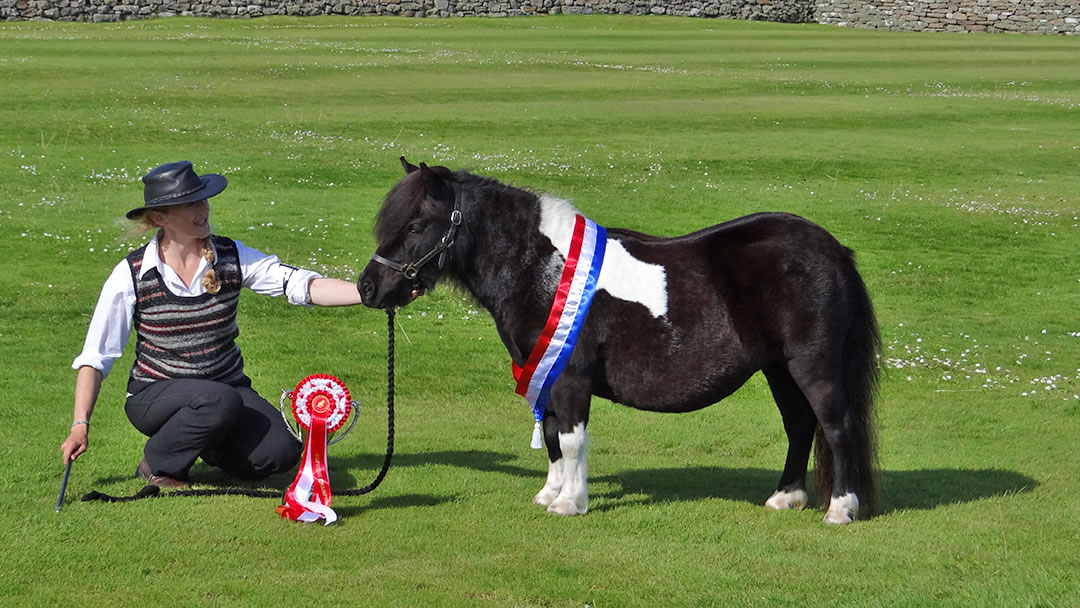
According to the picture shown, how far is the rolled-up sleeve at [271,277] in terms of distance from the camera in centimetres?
670

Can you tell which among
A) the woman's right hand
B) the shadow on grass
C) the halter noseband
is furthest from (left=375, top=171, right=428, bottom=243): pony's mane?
the woman's right hand

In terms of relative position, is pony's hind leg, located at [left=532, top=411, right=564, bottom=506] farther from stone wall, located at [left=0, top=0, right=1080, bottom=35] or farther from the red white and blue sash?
stone wall, located at [left=0, top=0, right=1080, bottom=35]

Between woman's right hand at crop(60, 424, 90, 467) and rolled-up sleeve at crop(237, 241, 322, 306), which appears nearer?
woman's right hand at crop(60, 424, 90, 467)

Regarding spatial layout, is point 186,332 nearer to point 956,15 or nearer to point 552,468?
point 552,468

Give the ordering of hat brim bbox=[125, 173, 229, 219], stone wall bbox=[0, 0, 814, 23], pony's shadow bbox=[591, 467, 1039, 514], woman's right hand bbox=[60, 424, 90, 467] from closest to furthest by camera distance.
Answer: woman's right hand bbox=[60, 424, 90, 467]
hat brim bbox=[125, 173, 229, 219]
pony's shadow bbox=[591, 467, 1039, 514]
stone wall bbox=[0, 0, 814, 23]

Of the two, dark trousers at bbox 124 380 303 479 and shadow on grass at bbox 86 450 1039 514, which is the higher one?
dark trousers at bbox 124 380 303 479

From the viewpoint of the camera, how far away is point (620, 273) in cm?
649

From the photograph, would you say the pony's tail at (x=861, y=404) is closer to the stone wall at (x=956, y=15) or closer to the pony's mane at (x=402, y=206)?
the pony's mane at (x=402, y=206)

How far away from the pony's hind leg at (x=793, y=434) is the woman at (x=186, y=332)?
2.20m

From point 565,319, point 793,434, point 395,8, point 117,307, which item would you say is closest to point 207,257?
point 117,307

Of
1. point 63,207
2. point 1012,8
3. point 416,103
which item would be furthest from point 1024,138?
point 1012,8

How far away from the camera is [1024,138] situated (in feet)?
71.8

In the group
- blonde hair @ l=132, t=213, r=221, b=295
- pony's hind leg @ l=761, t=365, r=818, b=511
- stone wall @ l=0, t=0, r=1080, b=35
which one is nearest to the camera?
blonde hair @ l=132, t=213, r=221, b=295

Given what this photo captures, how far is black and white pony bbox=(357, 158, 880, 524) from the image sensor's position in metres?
6.33
